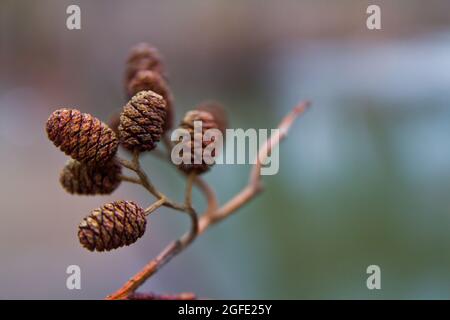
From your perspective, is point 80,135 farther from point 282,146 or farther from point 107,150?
point 282,146

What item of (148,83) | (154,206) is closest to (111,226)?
(154,206)

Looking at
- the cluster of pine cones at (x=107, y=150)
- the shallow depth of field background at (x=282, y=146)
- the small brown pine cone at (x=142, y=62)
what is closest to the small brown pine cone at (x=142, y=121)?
the cluster of pine cones at (x=107, y=150)

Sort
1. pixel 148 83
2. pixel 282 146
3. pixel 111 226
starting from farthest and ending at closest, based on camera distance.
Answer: pixel 282 146 → pixel 148 83 → pixel 111 226

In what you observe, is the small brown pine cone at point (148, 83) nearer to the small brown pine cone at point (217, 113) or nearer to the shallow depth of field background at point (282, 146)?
the small brown pine cone at point (217, 113)

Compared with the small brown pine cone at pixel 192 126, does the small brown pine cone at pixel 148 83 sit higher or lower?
higher

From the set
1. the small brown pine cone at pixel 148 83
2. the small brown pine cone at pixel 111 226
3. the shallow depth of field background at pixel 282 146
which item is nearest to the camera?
the small brown pine cone at pixel 111 226

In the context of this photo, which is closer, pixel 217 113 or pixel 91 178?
pixel 91 178
